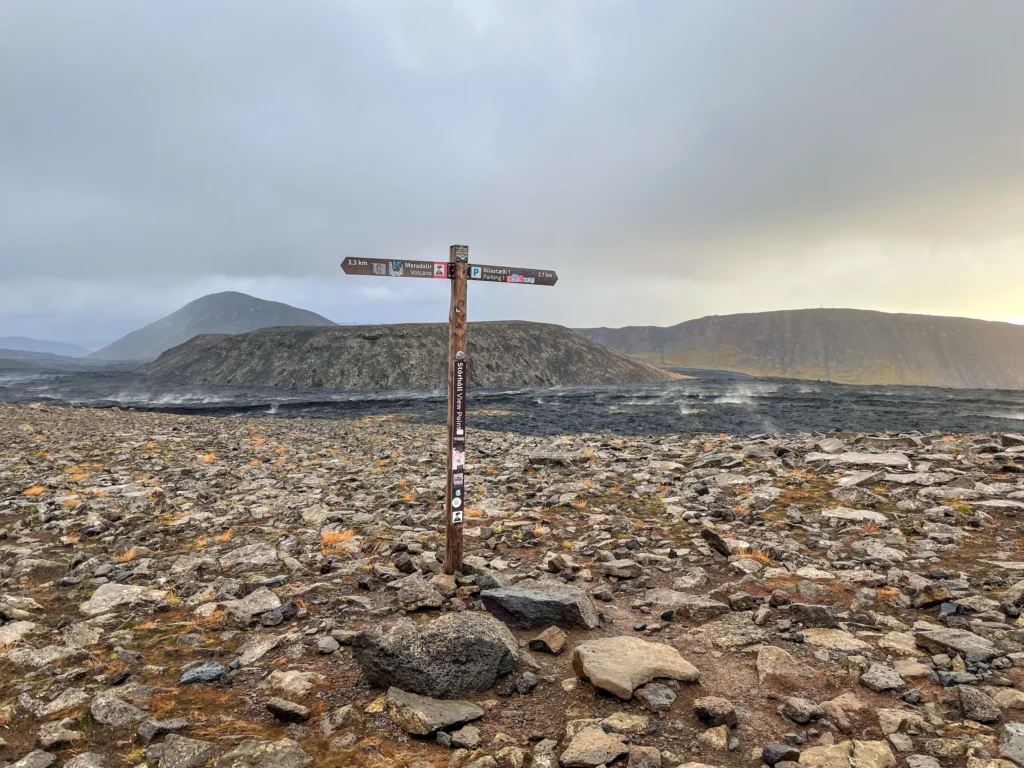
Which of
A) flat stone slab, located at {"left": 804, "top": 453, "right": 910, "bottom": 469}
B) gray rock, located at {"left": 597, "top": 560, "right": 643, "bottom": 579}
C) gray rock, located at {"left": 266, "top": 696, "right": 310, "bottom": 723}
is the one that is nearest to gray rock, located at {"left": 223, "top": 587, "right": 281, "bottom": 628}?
gray rock, located at {"left": 266, "top": 696, "right": 310, "bottom": 723}

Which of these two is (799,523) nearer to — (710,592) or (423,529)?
(710,592)

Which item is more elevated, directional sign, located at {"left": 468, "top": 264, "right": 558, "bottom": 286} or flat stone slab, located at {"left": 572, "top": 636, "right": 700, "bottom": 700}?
directional sign, located at {"left": 468, "top": 264, "right": 558, "bottom": 286}

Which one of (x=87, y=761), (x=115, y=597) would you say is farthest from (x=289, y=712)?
(x=115, y=597)

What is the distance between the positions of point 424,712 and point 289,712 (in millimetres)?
1211

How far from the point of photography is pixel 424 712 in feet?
15.6

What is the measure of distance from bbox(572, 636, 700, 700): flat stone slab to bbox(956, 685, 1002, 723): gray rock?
7.00 feet

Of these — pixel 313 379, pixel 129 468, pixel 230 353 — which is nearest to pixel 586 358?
pixel 313 379

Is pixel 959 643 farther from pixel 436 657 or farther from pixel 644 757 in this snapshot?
pixel 436 657

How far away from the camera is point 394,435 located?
27.7m

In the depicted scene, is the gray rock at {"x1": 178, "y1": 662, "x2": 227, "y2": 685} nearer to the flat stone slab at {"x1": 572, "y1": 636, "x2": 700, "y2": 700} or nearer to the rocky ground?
the rocky ground

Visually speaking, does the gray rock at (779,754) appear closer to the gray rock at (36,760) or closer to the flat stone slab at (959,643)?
the flat stone slab at (959,643)

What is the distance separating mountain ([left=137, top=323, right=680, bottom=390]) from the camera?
108 metres

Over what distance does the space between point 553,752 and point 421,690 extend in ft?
4.72

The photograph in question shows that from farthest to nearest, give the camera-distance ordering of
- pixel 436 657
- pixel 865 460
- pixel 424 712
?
pixel 865 460 < pixel 436 657 < pixel 424 712
